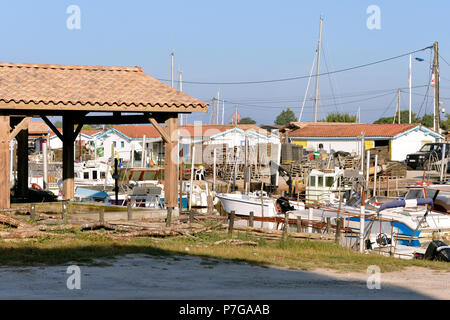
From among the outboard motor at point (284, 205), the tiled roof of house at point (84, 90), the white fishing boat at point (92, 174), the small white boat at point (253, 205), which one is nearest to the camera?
the tiled roof of house at point (84, 90)

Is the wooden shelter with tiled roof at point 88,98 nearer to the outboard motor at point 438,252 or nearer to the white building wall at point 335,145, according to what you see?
the outboard motor at point 438,252

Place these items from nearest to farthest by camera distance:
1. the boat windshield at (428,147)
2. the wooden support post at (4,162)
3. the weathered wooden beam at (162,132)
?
the wooden support post at (4,162) → the weathered wooden beam at (162,132) → the boat windshield at (428,147)

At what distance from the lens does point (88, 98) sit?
17672 mm

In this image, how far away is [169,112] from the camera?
18219mm

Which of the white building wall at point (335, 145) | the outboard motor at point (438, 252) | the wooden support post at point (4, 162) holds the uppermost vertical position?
the white building wall at point (335, 145)

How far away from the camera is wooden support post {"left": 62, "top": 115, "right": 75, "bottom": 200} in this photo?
71.6ft

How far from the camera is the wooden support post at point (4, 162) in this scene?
17.0 metres

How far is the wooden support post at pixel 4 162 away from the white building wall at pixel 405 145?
44084 millimetres

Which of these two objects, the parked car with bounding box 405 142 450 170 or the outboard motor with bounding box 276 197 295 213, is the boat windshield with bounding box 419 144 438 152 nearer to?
the parked car with bounding box 405 142 450 170

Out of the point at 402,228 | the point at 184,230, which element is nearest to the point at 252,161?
the point at 402,228

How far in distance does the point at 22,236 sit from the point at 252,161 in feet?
103

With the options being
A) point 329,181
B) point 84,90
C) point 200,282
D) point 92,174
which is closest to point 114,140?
point 92,174

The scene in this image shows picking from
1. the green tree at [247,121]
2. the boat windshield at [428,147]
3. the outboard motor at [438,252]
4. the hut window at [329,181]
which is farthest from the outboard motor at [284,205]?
the green tree at [247,121]

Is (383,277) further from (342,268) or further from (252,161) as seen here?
(252,161)
